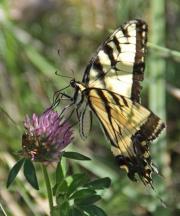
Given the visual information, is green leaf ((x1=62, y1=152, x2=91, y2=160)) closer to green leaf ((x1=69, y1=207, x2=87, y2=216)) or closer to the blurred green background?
green leaf ((x1=69, y1=207, x2=87, y2=216))

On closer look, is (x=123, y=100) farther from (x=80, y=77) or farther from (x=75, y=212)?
(x=80, y=77)

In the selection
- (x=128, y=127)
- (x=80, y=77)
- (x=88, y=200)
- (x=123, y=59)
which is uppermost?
(x=123, y=59)

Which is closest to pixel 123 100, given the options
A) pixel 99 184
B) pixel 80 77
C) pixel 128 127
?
pixel 128 127

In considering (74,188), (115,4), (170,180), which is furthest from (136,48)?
(115,4)

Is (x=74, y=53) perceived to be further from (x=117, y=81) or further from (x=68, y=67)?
(x=117, y=81)

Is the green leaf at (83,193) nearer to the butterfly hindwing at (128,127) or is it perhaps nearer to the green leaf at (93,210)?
the green leaf at (93,210)

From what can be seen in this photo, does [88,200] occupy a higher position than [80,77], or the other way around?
[88,200]
